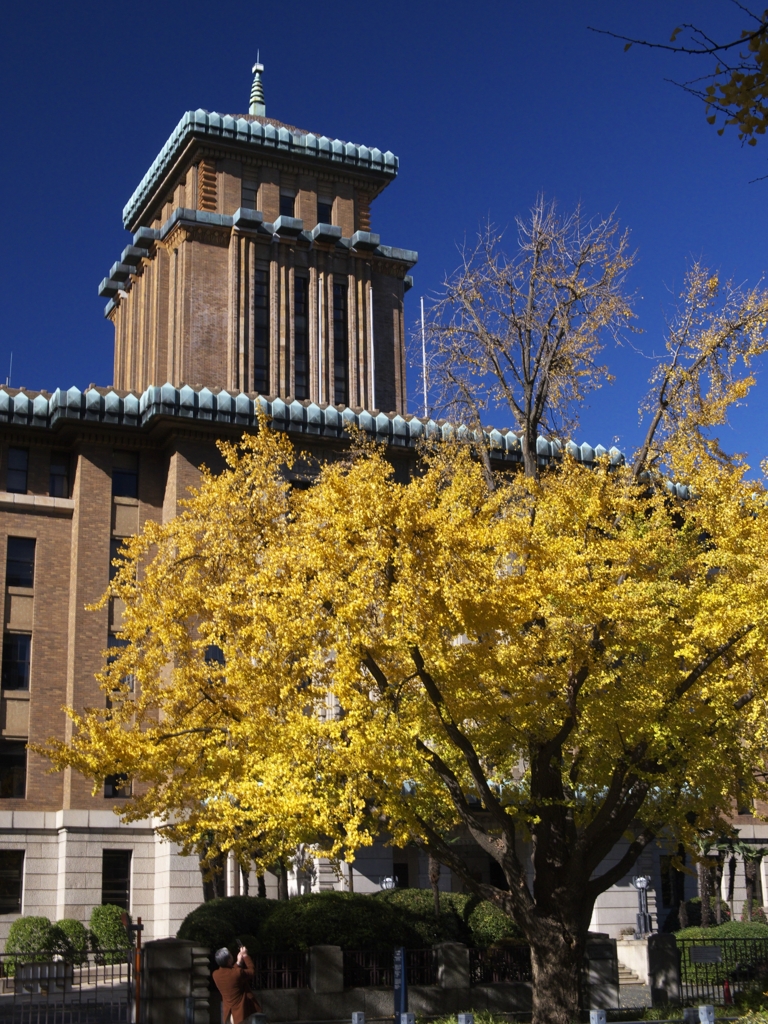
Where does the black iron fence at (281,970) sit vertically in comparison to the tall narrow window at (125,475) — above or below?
below

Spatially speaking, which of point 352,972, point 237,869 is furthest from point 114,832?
point 352,972

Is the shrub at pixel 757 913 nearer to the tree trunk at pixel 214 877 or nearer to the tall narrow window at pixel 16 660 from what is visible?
the tree trunk at pixel 214 877

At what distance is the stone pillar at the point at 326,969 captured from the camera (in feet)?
71.2

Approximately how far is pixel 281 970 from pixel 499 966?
495cm

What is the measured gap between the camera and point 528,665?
60.4 ft

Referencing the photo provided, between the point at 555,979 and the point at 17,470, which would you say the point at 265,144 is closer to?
the point at 17,470

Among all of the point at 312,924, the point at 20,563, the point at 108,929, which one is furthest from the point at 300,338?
the point at 312,924

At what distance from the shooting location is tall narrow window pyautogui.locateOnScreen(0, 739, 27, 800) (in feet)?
126

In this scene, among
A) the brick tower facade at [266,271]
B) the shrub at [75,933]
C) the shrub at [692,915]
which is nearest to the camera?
the shrub at [75,933]

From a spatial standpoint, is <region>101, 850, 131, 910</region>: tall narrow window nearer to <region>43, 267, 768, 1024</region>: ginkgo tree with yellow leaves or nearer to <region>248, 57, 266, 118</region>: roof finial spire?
<region>43, 267, 768, 1024</region>: ginkgo tree with yellow leaves

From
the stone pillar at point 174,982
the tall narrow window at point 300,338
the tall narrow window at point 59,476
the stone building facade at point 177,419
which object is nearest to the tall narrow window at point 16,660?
the stone building facade at point 177,419

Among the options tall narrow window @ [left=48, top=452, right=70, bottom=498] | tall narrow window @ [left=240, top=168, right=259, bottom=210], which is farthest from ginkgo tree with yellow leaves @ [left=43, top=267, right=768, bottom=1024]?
tall narrow window @ [left=240, top=168, right=259, bottom=210]

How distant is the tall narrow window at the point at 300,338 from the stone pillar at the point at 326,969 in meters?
33.4

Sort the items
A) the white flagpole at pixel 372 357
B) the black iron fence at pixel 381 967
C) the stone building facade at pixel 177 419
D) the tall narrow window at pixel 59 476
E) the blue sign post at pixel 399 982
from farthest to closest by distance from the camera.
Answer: the white flagpole at pixel 372 357 < the tall narrow window at pixel 59 476 < the stone building facade at pixel 177 419 < the black iron fence at pixel 381 967 < the blue sign post at pixel 399 982
